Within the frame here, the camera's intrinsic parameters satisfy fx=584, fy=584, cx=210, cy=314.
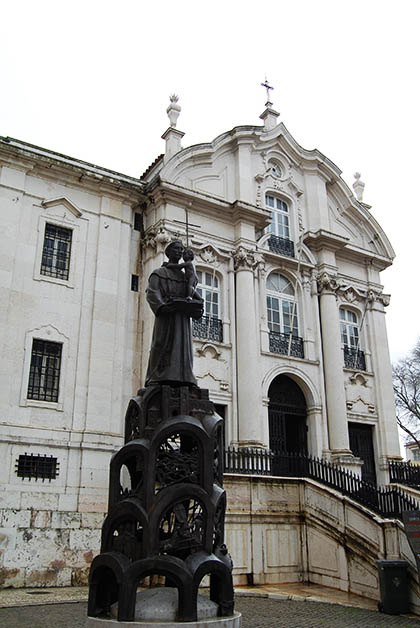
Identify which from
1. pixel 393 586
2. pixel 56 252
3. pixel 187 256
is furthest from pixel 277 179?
pixel 393 586

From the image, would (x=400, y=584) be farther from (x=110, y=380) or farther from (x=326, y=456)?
(x=110, y=380)

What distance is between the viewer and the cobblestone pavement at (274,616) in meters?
9.50

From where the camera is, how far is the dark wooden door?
21.7 metres

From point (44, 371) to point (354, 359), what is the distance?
12.1 meters

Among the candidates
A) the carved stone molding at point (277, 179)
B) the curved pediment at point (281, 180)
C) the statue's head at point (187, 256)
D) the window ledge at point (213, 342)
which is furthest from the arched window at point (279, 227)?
the statue's head at point (187, 256)

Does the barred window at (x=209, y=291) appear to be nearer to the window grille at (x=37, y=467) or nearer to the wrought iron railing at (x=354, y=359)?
the wrought iron railing at (x=354, y=359)

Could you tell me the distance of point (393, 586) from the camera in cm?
1195

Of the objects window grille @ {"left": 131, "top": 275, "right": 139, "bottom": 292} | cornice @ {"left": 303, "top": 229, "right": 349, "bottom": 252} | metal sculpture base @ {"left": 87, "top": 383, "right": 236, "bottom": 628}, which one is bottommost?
metal sculpture base @ {"left": 87, "top": 383, "right": 236, "bottom": 628}

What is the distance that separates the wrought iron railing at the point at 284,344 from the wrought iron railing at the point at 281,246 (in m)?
3.32

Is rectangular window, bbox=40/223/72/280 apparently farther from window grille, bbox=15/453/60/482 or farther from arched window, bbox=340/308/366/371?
arched window, bbox=340/308/366/371

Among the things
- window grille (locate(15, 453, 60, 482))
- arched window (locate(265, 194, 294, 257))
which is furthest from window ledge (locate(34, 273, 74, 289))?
arched window (locate(265, 194, 294, 257))

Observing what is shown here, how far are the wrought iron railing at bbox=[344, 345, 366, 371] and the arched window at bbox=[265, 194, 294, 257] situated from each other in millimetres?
4433

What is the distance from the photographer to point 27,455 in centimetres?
1544

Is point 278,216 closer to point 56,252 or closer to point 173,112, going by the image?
point 173,112
